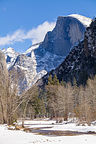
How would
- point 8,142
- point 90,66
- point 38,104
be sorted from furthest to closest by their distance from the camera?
point 90,66
point 38,104
point 8,142

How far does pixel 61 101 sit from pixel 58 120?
19.5 feet

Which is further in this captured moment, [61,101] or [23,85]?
[61,101]

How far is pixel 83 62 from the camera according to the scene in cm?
13200

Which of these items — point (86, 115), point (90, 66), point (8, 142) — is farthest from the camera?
point (90, 66)

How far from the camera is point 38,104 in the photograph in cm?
8788

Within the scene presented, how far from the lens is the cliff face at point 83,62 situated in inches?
4756

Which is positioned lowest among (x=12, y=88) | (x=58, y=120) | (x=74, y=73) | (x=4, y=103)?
(x=58, y=120)

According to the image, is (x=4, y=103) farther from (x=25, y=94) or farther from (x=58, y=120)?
(x=58, y=120)

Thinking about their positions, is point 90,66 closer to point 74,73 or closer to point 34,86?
point 74,73

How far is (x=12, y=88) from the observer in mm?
36125

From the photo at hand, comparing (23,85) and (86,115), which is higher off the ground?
(23,85)

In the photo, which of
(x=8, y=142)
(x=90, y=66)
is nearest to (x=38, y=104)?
(x=90, y=66)

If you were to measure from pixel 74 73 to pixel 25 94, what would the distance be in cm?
10123

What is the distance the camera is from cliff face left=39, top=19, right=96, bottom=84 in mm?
120812
